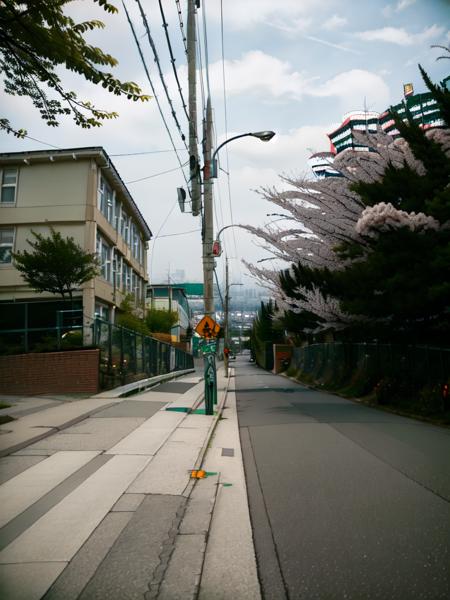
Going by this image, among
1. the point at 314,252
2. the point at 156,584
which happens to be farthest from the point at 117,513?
the point at 314,252

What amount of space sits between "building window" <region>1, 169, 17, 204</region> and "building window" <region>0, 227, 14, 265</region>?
5.21ft

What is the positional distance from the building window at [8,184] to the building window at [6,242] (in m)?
1.59

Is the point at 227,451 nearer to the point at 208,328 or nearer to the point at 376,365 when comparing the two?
the point at 208,328

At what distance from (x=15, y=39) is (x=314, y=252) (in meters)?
14.7

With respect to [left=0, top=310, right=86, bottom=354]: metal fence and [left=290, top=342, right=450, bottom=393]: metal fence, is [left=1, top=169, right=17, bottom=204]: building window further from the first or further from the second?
[left=290, top=342, right=450, bottom=393]: metal fence

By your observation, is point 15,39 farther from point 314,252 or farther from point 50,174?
point 50,174

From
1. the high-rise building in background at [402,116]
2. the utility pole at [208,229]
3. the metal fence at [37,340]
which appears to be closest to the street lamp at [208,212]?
the utility pole at [208,229]

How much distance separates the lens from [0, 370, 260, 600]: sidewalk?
3531mm

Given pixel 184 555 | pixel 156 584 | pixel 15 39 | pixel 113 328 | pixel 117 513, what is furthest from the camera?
pixel 113 328

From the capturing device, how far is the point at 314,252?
768 inches

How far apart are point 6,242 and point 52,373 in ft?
42.2

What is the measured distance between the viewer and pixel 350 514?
489 centimetres

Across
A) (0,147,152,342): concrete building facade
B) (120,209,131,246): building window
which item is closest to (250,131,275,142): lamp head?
(0,147,152,342): concrete building facade

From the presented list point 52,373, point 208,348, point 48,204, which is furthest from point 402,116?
point 48,204
